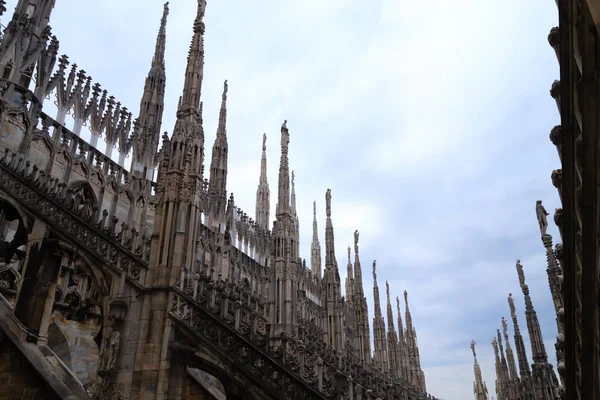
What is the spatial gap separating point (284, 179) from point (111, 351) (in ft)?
32.0

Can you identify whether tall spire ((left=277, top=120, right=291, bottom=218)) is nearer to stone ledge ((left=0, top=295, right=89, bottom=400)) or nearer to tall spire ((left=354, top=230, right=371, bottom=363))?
stone ledge ((left=0, top=295, right=89, bottom=400))

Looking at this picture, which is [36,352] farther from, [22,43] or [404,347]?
[404,347]

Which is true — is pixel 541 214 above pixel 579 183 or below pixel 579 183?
above

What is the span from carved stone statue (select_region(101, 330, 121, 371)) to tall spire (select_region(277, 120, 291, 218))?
26.9ft

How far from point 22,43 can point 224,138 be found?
14.6 m

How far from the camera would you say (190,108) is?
12.5 metres

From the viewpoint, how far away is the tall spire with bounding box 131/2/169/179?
2294 centimetres

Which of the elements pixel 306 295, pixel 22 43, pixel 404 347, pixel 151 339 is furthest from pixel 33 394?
pixel 404 347

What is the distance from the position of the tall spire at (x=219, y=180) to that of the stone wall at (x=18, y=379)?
60.5 feet

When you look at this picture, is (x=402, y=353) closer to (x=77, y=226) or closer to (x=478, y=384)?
(x=478, y=384)

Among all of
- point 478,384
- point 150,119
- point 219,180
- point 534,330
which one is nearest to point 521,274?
point 534,330

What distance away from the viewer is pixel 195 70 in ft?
43.7

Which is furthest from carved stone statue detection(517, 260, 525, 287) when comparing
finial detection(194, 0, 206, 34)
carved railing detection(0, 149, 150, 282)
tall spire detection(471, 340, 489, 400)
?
tall spire detection(471, 340, 489, 400)

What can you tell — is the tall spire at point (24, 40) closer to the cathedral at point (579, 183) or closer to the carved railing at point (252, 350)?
the carved railing at point (252, 350)
